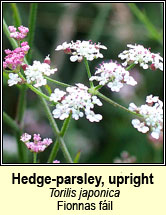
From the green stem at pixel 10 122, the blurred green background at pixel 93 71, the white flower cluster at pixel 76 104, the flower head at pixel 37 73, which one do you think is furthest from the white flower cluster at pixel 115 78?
the blurred green background at pixel 93 71

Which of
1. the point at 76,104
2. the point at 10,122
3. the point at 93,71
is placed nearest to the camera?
the point at 76,104

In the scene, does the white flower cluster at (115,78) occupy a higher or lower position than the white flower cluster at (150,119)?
higher

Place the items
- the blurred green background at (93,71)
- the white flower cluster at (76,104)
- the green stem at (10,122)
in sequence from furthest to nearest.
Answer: the blurred green background at (93,71)
the green stem at (10,122)
the white flower cluster at (76,104)

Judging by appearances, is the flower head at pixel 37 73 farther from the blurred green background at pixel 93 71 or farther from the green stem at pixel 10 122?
the blurred green background at pixel 93 71

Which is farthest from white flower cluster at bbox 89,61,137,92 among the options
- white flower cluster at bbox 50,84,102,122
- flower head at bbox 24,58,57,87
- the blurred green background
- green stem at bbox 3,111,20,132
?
the blurred green background

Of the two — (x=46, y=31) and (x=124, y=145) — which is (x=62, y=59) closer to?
(x=46, y=31)

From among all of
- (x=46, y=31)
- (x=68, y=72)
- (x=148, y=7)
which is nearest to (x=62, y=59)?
(x=68, y=72)

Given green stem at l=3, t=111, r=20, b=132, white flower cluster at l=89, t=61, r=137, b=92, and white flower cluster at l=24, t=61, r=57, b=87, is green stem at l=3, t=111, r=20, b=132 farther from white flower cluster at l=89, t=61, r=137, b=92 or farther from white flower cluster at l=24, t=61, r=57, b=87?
white flower cluster at l=89, t=61, r=137, b=92

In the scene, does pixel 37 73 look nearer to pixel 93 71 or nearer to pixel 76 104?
pixel 76 104

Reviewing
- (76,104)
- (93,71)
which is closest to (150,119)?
(76,104)
